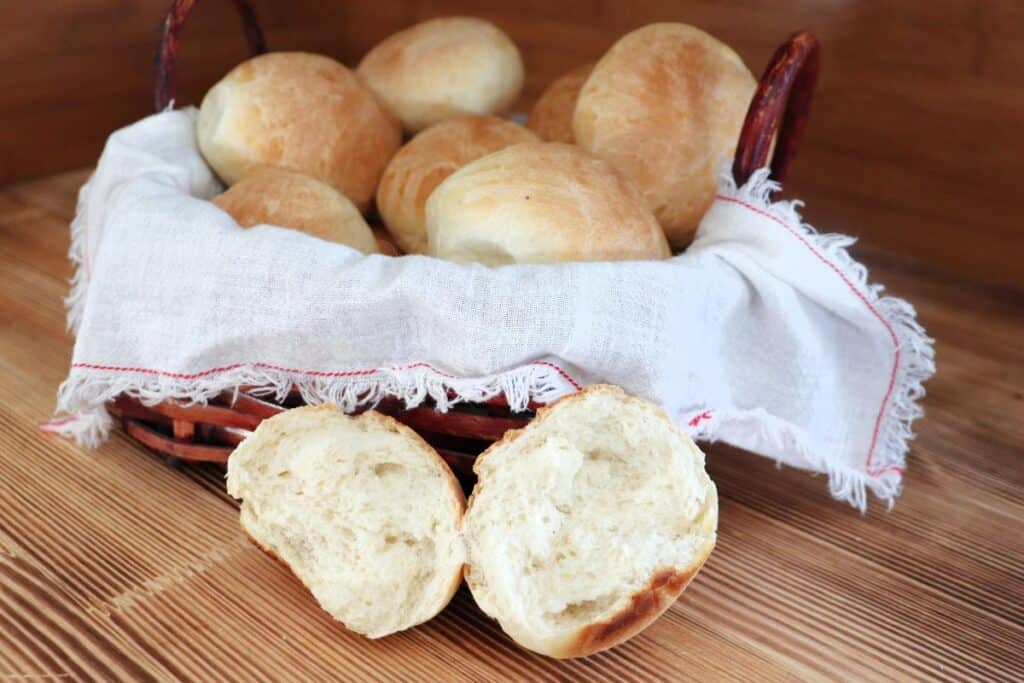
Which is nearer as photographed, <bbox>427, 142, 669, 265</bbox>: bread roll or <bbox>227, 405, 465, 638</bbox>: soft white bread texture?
<bbox>227, 405, 465, 638</bbox>: soft white bread texture

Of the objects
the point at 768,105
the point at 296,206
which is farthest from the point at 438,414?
the point at 768,105

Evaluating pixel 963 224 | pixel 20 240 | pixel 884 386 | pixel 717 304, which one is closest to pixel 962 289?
pixel 963 224

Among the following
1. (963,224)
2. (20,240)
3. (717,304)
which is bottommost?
(20,240)

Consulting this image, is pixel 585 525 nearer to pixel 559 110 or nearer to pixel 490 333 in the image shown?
pixel 490 333

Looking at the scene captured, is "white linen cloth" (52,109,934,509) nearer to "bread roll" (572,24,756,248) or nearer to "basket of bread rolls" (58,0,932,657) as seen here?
"basket of bread rolls" (58,0,932,657)

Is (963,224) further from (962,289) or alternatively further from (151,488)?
(151,488)

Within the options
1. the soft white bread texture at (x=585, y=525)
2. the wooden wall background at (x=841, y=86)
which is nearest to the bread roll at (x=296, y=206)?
the soft white bread texture at (x=585, y=525)

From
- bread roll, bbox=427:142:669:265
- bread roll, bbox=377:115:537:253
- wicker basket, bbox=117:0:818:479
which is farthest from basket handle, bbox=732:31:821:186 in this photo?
bread roll, bbox=377:115:537:253
